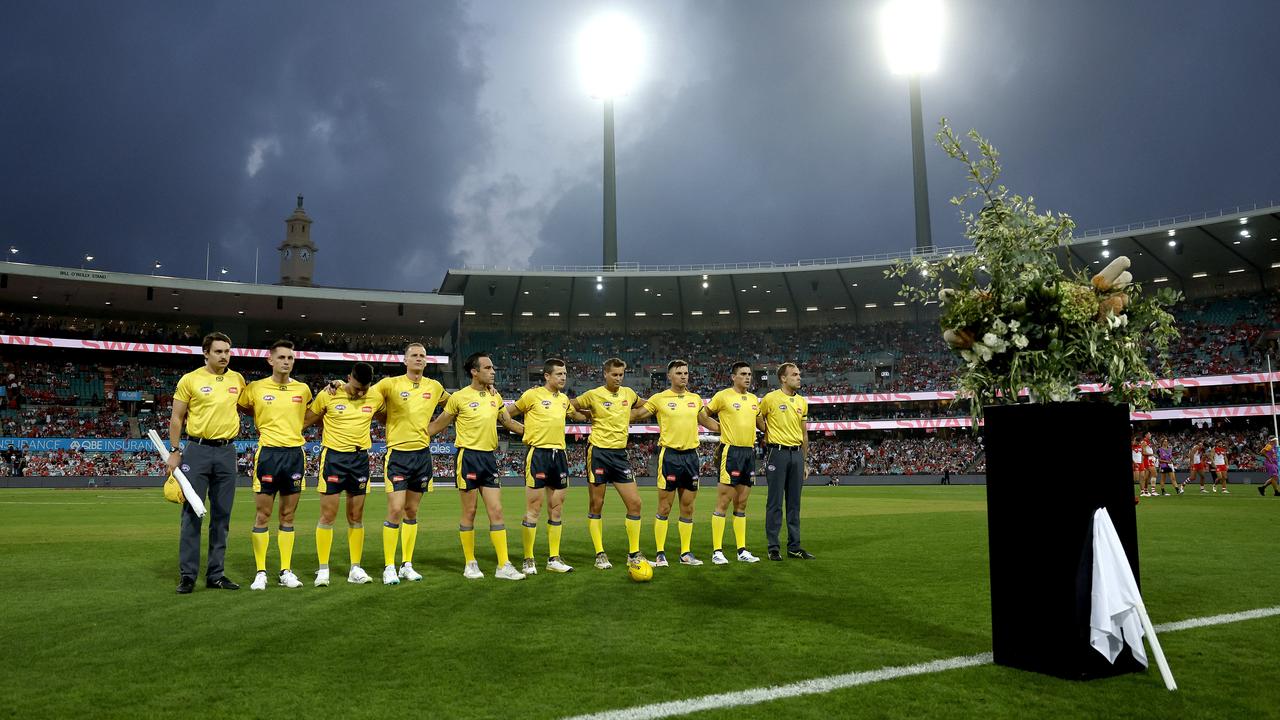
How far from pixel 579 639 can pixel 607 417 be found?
4057mm

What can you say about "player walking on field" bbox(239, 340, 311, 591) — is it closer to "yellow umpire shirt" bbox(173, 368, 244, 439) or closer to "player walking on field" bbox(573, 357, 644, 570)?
"yellow umpire shirt" bbox(173, 368, 244, 439)

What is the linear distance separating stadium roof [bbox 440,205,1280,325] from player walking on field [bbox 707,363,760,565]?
42618 mm

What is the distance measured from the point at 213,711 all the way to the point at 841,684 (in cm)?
317

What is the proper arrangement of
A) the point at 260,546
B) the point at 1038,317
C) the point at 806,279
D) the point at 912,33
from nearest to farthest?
the point at 1038,317, the point at 260,546, the point at 912,33, the point at 806,279

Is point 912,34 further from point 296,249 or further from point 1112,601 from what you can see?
point 296,249

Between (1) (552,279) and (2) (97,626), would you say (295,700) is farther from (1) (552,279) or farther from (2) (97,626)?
(1) (552,279)

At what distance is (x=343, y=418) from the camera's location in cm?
820

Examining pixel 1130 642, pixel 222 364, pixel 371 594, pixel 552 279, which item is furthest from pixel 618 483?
pixel 552 279

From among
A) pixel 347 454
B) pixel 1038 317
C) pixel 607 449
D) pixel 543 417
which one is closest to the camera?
pixel 1038 317

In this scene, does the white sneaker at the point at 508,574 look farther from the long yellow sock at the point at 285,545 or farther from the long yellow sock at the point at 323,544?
the long yellow sock at the point at 285,545

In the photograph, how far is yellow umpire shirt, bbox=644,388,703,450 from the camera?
373 inches

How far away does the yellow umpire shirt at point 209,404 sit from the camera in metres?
7.82

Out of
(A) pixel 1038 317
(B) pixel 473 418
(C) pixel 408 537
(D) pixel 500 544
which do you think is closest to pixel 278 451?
(C) pixel 408 537

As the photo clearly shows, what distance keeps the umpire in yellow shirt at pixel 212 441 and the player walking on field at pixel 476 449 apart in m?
2.01
